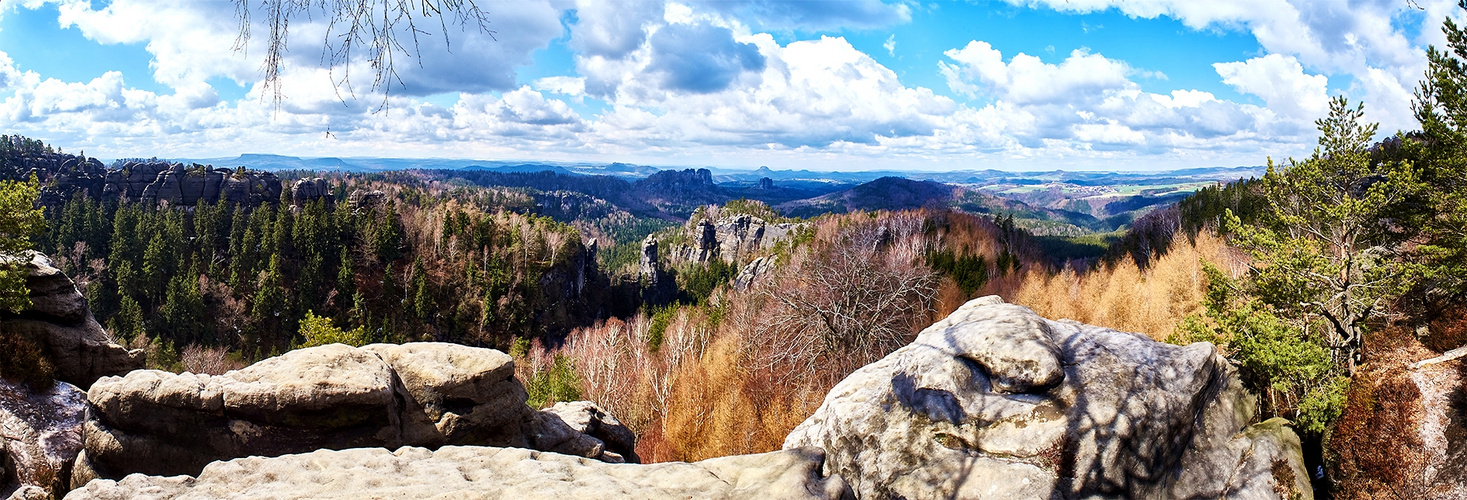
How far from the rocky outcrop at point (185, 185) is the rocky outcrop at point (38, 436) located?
11031 centimetres

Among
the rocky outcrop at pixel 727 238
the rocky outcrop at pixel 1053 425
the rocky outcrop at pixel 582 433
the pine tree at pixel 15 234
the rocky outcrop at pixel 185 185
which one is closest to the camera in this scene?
the rocky outcrop at pixel 1053 425

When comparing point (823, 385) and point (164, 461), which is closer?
point (164, 461)

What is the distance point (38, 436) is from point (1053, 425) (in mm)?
17532

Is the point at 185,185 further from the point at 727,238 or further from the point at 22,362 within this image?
the point at 22,362

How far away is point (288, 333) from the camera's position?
234ft

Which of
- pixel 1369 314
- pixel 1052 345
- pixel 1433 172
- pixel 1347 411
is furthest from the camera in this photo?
pixel 1433 172

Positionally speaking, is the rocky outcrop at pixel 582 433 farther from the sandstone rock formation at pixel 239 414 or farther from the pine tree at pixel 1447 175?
the pine tree at pixel 1447 175

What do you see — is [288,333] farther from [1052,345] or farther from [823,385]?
[1052,345]

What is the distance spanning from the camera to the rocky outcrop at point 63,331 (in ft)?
46.3

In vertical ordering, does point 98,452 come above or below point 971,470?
below

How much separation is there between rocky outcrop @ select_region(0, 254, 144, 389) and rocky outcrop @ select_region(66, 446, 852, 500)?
11.3 metres

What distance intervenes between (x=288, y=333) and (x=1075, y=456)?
8485 cm

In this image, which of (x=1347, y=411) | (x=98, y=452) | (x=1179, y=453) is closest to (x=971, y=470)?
(x=1179, y=453)

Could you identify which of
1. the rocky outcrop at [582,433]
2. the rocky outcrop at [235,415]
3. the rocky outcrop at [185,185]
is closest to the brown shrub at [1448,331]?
the rocky outcrop at [582,433]
